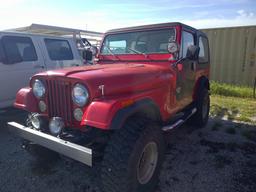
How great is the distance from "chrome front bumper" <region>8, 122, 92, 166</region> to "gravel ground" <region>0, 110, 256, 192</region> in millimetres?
698

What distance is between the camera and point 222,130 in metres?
4.91

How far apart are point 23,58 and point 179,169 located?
156 inches

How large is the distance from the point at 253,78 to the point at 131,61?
6.86 m

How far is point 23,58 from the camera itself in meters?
5.05

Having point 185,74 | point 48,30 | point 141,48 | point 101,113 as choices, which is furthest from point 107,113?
point 48,30

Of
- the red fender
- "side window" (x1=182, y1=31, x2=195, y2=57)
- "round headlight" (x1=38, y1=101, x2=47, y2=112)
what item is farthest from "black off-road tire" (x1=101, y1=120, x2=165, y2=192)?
"side window" (x1=182, y1=31, x2=195, y2=57)

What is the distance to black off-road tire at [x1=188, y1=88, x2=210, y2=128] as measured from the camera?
4.75 metres

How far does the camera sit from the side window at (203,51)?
4728mm

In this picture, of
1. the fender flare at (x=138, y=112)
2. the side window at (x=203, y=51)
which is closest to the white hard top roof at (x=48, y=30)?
the side window at (x=203, y=51)

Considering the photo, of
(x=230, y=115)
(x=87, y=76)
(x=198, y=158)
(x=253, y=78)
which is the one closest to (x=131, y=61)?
(x=87, y=76)

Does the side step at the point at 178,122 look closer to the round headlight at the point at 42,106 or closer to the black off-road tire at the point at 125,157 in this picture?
the black off-road tire at the point at 125,157

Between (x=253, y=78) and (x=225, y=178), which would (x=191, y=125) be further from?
(x=253, y=78)

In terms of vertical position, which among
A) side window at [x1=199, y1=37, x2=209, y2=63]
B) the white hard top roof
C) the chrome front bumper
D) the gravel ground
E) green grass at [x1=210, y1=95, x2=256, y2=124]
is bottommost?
green grass at [x1=210, y1=95, x2=256, y2=124]

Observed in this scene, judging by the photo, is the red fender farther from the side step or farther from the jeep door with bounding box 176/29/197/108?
the jeep door with bounding box 176/29/197/108
